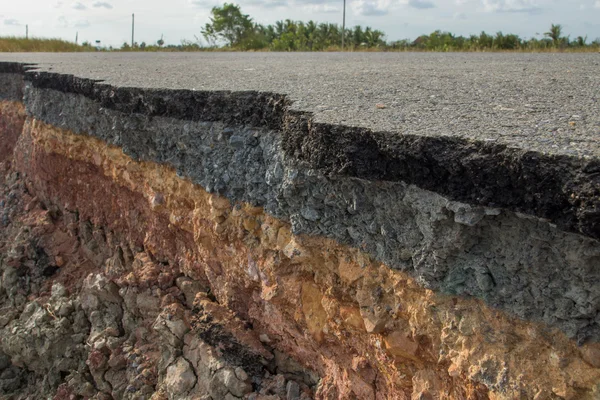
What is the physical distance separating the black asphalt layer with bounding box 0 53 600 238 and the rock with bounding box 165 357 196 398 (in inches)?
55.5

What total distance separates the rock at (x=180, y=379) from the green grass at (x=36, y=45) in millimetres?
14922

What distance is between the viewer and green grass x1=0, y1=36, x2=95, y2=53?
15946mm

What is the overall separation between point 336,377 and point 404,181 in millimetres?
1107

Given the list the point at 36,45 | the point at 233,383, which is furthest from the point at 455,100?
the point at 36,45

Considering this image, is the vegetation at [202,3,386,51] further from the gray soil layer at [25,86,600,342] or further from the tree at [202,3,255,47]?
the gray soil layer at [25,86,600,342]

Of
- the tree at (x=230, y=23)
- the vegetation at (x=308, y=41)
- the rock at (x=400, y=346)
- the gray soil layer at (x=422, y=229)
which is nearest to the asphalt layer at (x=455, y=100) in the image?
the gray soil layer at (x=422, y=229)

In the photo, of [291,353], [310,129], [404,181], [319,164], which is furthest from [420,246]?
[291,353]

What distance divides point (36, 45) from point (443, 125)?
1752 centimetres

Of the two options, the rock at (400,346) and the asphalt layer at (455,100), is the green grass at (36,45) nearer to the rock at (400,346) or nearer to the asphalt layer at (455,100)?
the asphalt layer at (455,100)

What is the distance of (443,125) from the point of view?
208 centimetres

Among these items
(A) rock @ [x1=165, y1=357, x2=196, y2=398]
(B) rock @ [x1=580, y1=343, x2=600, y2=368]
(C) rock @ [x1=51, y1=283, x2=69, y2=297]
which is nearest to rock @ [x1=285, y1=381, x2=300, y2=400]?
(A) rock @ [x1=165, y1=357, x2=196, y2=398]

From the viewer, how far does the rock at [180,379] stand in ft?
10.3

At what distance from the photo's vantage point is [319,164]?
2270mm

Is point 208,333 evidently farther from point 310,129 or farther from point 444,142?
point 444,142
